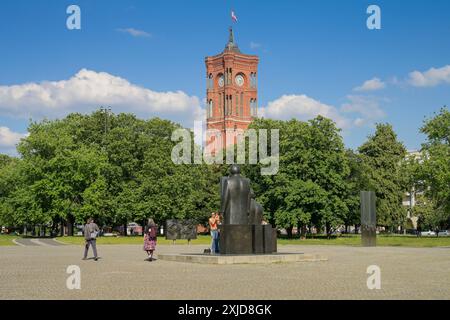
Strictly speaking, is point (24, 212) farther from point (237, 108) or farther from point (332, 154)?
point (237, 108)

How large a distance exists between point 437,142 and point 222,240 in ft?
140

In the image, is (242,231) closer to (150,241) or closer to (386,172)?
(150,241)

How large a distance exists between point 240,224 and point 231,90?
95084 millimetres

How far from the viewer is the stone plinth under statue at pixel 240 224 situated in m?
22.6

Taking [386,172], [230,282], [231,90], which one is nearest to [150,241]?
[230,282]

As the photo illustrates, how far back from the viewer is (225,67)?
388 ft

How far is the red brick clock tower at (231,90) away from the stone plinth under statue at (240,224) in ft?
295

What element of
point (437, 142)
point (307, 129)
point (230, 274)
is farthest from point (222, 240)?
point (437, 142)

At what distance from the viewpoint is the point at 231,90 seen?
116 m

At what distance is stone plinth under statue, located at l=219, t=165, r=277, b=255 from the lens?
2262 cm

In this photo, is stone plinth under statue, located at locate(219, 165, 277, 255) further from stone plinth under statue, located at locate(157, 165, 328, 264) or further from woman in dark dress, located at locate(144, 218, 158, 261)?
Answer: woman in dark dress, located at locate(144, 218, 158, 261)

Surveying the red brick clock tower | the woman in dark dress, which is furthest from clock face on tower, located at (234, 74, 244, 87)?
the woman in dark dress

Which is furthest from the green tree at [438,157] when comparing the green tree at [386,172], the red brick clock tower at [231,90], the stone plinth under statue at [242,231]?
the red brick clock tower at [231,90]

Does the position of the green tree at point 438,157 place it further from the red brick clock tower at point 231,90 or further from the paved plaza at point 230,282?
the red brick clock tower at point 231,90
